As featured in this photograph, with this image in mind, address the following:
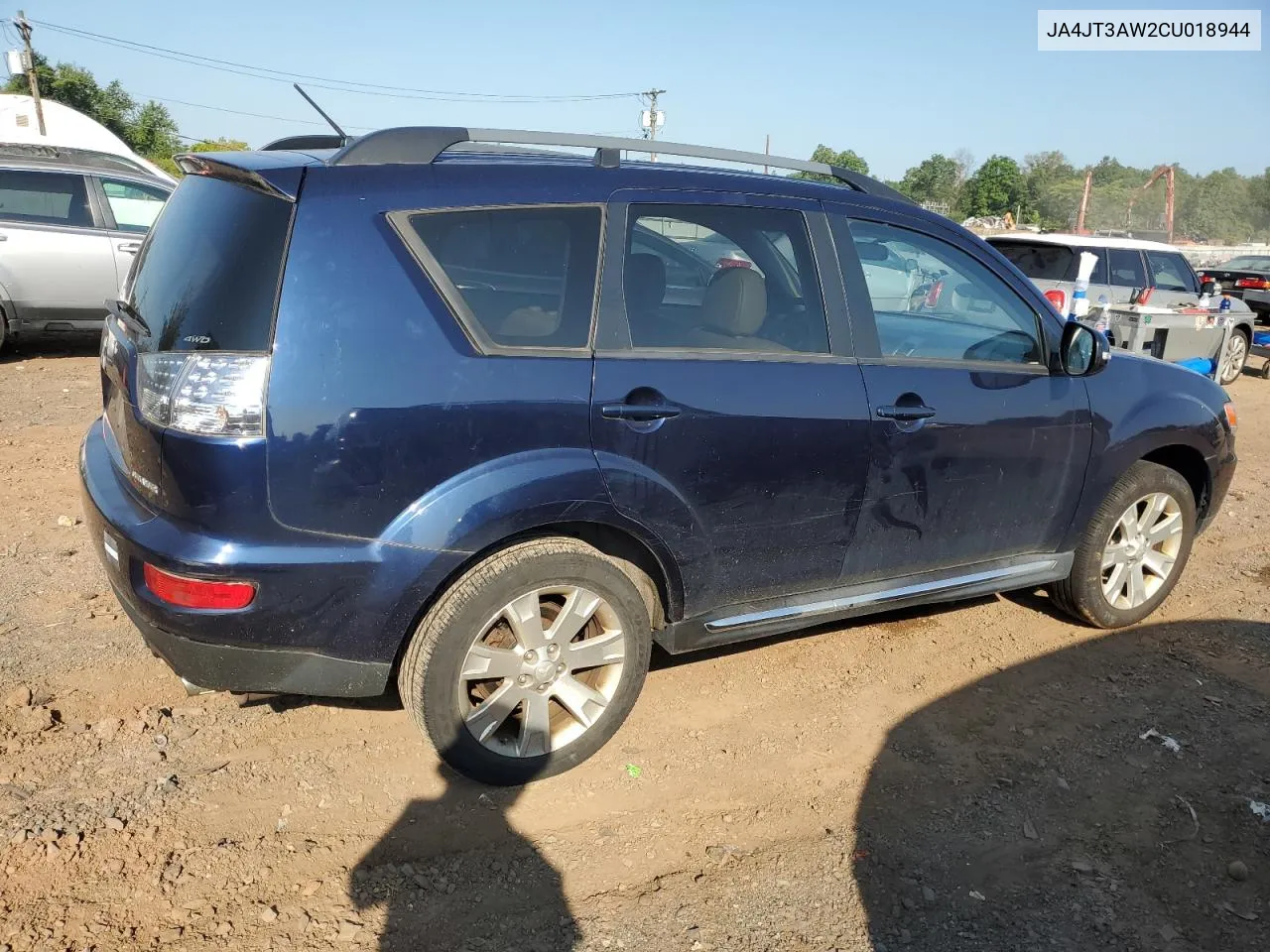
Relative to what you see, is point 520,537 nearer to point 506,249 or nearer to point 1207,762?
point 506,249

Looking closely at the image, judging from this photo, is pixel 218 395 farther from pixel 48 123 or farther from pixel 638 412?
pixel 48 123

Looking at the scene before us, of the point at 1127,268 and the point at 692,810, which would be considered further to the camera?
the point at 1127,268

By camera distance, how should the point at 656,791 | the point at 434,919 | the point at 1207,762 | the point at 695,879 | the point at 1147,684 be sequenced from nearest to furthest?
the point at 434,919, the point at 695,879, the point at 656,791, the point at 1207,762, the point at 1147,684

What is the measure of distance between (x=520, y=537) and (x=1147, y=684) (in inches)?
107

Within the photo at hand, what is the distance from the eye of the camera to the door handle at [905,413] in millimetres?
3302

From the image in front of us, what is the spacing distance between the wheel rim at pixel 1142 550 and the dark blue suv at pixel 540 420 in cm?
60

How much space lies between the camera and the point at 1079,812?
3029 millimetres

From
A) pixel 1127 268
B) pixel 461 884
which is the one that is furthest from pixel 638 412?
pixel 1127 268

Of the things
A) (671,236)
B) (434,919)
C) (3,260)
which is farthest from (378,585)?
(3,260)

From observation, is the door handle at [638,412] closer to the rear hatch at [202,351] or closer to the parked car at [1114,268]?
the rear hatch at [202,351]

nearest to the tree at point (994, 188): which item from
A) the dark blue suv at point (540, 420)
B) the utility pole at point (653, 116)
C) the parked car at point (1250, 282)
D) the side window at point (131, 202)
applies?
the utility pole at point (653, 116)

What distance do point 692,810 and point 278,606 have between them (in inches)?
54.5

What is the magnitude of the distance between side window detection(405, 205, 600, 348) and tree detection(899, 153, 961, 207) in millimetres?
71702

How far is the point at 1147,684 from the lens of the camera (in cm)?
387
